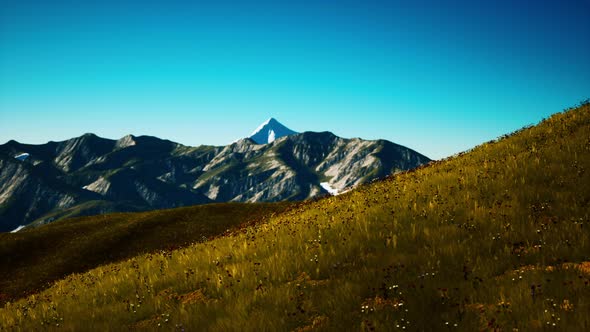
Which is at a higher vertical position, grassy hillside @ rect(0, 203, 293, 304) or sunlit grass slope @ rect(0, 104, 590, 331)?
sunlit grass slope @ rect(0, 104, 590, 331)

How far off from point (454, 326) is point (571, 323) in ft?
3.98

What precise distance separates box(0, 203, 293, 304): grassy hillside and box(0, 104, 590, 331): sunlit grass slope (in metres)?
19.0

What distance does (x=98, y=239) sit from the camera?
3556 cm

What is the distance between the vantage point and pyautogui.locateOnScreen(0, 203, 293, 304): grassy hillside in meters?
30.2

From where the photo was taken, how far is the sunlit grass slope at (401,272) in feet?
16.7

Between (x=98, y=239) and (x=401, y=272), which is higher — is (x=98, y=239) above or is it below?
below

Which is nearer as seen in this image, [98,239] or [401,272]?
[401,272]

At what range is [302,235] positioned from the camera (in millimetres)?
9859

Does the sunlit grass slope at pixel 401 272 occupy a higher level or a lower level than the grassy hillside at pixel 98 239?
higher

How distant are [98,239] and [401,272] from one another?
35.6m

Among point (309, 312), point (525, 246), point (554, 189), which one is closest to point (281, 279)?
point (309, 312)

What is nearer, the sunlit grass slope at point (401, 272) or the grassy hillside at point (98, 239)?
the sunlit grass slope at point (401, 272)

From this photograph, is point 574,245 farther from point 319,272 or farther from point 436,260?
point 319,272

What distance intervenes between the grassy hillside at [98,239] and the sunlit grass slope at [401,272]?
1897 centimetres
